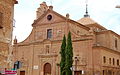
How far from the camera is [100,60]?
110 feet

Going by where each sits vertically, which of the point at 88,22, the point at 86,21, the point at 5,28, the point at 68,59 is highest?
the point at 86,21

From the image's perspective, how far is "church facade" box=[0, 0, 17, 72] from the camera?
13.9 m

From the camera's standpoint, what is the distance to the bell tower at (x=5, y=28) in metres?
13.9

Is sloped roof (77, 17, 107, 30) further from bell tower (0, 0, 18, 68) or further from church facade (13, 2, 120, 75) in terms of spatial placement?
bell tower (0, 0, 18, 68)

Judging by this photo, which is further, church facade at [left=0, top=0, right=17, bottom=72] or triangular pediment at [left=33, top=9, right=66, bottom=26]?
triangular pediment at [left=33, top=9, right=66, bottom=26]

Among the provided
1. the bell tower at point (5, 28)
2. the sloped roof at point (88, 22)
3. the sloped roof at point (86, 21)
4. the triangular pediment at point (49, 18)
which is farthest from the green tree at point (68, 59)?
the bell tower at point (5, 28)

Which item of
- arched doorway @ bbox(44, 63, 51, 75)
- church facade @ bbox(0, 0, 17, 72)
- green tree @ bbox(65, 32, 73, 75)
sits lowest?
arched doorway @ bbox(44, 63, 51, 75)

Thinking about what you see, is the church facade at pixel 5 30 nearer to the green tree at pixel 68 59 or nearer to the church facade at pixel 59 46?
the green tree at pixel 68 59

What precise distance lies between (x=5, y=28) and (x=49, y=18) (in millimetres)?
25566

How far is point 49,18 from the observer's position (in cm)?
3969

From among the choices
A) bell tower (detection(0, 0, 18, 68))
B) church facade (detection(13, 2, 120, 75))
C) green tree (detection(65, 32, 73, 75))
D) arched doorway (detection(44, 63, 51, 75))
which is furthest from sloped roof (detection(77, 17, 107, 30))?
bell tower (detection(0, 0, 18, 68))

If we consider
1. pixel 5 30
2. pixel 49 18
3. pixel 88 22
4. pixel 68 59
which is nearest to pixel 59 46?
pixel 49 18

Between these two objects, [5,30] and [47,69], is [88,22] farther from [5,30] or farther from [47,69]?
[5,30]

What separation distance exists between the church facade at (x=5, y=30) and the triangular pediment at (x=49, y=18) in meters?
23.6
